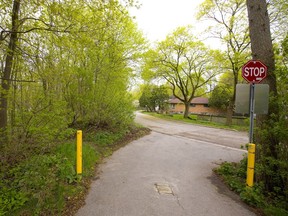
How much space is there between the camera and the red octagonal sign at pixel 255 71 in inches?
151

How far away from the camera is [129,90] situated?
1009cm

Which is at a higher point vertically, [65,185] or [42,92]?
[42,92]

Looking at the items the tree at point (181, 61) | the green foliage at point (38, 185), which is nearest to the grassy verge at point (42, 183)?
the green foliage at point (38, 185)

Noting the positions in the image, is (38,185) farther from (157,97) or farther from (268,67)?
(157,97)

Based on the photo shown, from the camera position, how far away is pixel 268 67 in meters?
4.05

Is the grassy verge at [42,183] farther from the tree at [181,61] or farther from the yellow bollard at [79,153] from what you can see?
the tree at [181,61]

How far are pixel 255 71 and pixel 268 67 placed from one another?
0.47 metres

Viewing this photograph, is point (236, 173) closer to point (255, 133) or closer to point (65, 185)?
point (255, 133)

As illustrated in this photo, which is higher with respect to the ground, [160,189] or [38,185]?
[38,185]

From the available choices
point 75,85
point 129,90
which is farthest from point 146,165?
point 129,90

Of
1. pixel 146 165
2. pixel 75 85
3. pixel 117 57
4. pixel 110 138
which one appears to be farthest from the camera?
pixel 117 57

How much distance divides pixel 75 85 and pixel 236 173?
6.94 meters

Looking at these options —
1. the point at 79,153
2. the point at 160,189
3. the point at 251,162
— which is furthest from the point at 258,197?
the point at 79,153

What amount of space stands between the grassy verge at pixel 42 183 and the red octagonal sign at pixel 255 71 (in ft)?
15.1
